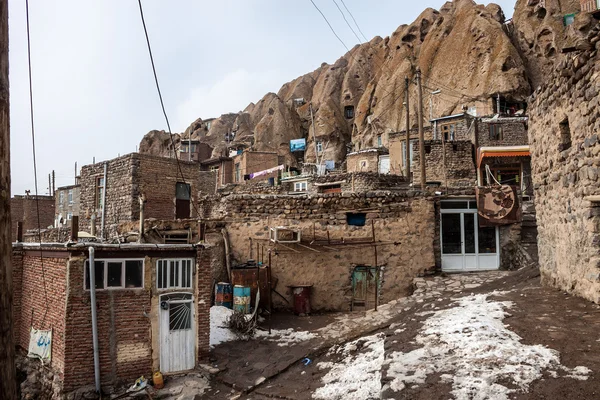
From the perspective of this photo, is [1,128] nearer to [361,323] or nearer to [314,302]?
[361,323]

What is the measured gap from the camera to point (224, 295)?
13.6 metres

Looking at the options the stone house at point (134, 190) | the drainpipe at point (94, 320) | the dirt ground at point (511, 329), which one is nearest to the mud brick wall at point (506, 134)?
the dirt ground at point (511, 329)

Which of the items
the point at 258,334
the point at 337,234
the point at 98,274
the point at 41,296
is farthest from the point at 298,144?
the point at 98,274

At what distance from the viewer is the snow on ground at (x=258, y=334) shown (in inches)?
447

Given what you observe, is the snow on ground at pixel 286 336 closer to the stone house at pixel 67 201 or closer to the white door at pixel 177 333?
the white door at pixel 177 333

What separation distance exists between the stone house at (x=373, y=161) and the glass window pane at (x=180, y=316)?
2932cm

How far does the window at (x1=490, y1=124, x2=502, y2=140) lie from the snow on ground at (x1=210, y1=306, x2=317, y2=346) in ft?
84.2

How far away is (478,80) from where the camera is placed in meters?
42.2

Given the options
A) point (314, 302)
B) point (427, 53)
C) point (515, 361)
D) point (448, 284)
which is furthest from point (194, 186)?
point (427, 53)

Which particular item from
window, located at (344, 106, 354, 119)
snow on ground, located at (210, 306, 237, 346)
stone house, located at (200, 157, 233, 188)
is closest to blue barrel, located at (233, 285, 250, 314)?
snow on ground, located at (210, 306, 237, 346)

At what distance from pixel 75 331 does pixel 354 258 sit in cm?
877

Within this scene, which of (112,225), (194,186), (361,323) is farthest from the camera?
(194,186)

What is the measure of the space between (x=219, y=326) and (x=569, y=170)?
987 centimetres

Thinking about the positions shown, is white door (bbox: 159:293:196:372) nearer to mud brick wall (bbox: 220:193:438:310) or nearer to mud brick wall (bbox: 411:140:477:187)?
mud brick wall (bbox: 220:193:438:310)
